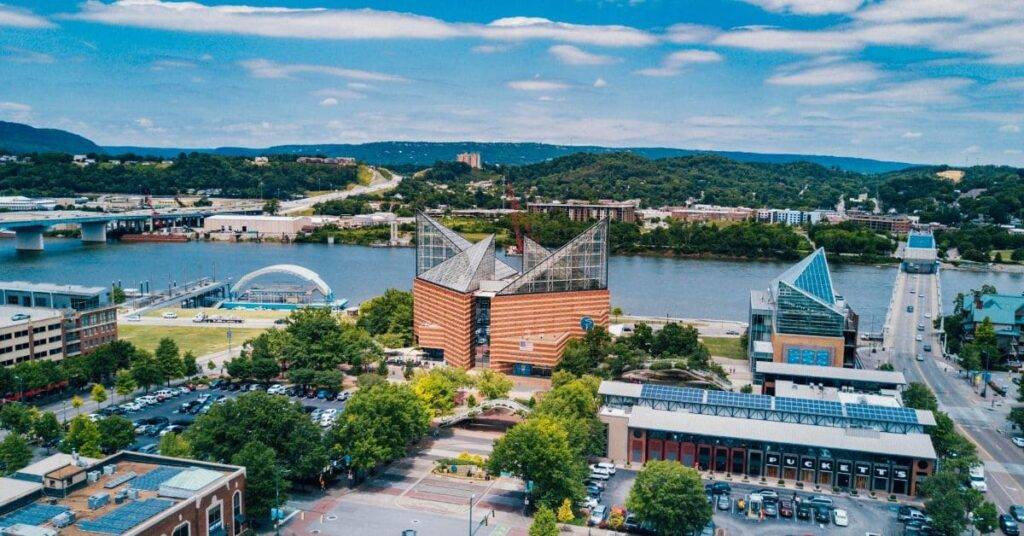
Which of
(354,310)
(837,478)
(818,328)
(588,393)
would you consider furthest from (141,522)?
(354,310)

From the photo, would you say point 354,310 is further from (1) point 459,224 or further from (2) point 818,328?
(1) point 459,224

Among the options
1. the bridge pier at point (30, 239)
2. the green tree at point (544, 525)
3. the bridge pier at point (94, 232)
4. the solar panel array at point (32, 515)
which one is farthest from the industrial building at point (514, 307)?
the bridge pier at point (94, 232)

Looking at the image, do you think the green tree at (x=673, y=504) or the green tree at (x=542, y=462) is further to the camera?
the green tree at (x=542, y=462)

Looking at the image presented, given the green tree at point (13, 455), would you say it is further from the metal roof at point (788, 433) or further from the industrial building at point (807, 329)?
the industrial building at point (807, 329)

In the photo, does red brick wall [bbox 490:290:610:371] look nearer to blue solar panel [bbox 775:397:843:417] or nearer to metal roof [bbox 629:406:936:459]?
metal roof [bbox 629:406:936:459]

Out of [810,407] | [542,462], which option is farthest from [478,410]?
[810,407]
